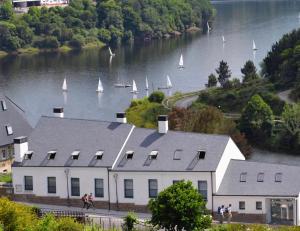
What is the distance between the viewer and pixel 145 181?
159ft

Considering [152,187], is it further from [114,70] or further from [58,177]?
[114,70]

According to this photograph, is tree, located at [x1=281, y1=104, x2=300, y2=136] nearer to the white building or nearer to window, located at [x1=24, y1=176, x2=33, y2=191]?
the white building

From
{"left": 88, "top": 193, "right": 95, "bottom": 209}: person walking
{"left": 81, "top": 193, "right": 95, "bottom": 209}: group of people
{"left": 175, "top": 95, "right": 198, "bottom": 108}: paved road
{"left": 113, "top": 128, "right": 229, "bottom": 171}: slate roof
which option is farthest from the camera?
{"left": 175, "top": 95, "right": 198, "bottom": 108}: paved road

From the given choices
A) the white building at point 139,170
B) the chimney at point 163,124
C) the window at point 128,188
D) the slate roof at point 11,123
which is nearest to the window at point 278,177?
the white building at point 139,170

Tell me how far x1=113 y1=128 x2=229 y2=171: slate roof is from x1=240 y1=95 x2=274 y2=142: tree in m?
33.0

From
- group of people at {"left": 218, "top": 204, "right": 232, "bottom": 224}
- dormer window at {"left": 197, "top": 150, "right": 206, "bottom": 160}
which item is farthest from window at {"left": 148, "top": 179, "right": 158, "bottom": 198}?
group of people at {"left": 218, "top": 204, "right": 232, "bottom": 224}

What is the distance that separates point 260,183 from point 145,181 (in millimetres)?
6272

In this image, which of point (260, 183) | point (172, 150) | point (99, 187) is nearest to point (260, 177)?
point (260, 183)

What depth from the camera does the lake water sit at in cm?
11269

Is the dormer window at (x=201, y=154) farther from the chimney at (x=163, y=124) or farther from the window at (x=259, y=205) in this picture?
the window at (x=259, y=205)

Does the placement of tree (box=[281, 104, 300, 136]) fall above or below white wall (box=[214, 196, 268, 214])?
below

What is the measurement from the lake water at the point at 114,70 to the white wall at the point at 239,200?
51052 mm

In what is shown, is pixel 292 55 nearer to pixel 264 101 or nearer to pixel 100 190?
pixel 264 101

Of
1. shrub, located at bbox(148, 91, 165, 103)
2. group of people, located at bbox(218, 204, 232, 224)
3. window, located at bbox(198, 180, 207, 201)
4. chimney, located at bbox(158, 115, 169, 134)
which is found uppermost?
chimney, located at bbox(158, 115, 169, 134)
